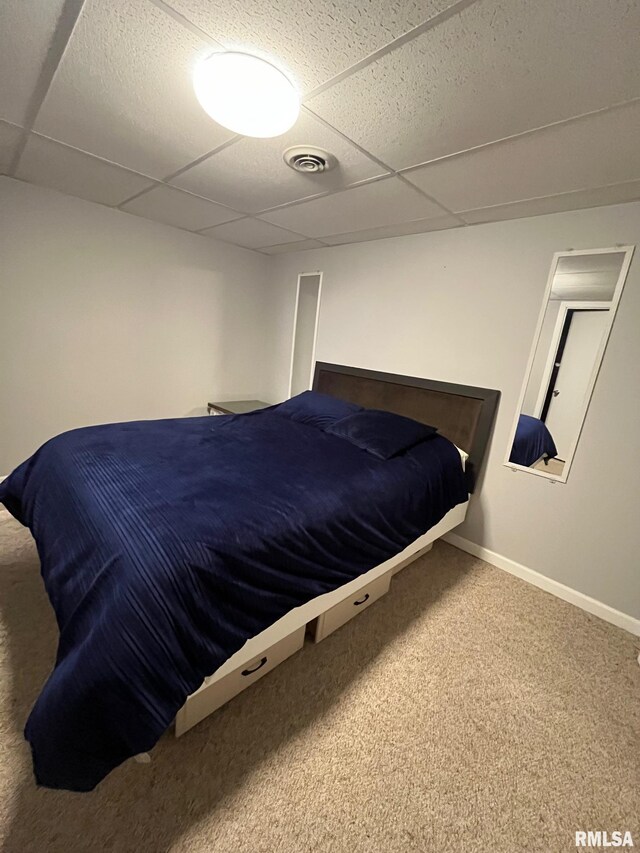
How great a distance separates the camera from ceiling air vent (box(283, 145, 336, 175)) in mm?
1573

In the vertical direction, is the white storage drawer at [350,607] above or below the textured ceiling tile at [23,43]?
below

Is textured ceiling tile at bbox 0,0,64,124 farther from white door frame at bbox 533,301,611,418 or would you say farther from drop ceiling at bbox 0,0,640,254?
white door frame at bbox 533,301,611,418

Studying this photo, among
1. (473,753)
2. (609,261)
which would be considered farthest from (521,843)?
(609,261)

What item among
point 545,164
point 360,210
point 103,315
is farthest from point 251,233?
point 545,164

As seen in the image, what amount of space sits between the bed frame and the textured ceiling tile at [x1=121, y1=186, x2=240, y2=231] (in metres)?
1.51

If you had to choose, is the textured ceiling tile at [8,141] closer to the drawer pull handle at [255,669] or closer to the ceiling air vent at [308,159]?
the ceiling air vent at [308,159]

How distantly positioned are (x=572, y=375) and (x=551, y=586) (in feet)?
4.36

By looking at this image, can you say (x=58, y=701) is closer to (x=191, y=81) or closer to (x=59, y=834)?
(x=59, y=834)

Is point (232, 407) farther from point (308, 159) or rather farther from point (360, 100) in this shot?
point (360, 100)

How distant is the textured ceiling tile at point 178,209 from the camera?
230cm

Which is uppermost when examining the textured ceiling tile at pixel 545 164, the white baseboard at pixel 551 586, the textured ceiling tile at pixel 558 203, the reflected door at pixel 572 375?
the textured ceiling tile at pixel 558 203

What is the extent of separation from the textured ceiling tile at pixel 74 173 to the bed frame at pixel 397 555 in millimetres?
1975

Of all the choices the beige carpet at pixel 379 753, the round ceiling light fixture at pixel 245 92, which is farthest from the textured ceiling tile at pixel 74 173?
the beige carpet at pixel 379 753

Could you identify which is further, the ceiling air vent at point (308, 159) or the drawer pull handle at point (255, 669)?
the ceiling air vent at point (308, 159)
